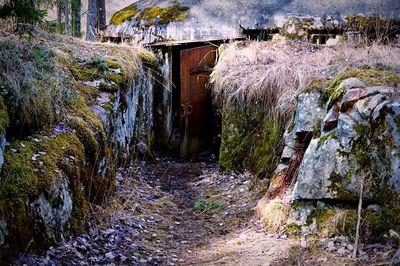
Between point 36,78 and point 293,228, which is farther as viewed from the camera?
point 36,78

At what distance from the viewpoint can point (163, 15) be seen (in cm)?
956

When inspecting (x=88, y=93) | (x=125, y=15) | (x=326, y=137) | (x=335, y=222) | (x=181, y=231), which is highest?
(x=125, y=15)

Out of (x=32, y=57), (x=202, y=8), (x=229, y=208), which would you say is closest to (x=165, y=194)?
(x=229, y=208)

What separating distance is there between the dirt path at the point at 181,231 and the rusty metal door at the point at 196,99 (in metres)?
1.64

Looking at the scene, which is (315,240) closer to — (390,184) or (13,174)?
(390,184)

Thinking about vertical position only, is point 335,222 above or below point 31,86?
below

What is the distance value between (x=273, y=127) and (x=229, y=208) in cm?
148

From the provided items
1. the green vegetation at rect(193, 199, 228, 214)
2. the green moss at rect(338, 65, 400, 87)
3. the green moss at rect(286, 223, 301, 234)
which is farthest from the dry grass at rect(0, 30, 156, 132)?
the green moss at rect(338, 65, 400, 87)

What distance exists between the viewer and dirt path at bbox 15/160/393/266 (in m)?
3.79

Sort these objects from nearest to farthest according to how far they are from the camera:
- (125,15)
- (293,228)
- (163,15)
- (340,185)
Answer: (340,185)
(293,228)
(163,15)
(125,15)

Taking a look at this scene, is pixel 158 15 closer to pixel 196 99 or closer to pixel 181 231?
pixel 196 99

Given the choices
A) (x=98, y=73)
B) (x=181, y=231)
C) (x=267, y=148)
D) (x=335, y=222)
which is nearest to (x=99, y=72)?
(x=98, y=73)

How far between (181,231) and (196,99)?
413 centimetres

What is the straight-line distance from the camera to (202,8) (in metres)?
9.51
